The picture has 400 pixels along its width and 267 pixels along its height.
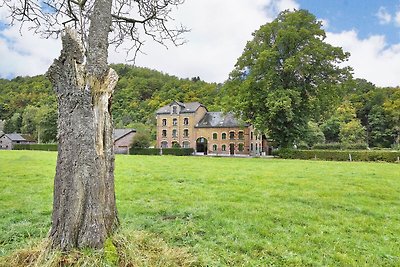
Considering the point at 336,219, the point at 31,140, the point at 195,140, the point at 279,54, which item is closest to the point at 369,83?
the point at 195,140

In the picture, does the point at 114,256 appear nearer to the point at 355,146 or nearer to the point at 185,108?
the point at 185,108

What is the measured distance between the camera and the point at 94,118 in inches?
151

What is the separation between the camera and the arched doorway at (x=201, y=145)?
53656 millimetres

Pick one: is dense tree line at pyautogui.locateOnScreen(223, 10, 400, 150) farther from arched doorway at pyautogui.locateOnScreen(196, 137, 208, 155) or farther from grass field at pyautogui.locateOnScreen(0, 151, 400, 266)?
grass field at pyautogui.locateOnScreen(0, 151, 400, 266)

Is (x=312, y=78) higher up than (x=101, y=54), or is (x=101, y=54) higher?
(x=312, y=78)

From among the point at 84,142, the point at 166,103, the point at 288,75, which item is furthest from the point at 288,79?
the point at 166,103

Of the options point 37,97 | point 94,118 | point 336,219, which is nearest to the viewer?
point 94,118

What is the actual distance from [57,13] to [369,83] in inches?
3180

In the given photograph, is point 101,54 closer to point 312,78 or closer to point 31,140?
point 312,78

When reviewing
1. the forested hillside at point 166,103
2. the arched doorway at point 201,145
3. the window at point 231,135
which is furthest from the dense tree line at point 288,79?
the arched doorway at point 201,145

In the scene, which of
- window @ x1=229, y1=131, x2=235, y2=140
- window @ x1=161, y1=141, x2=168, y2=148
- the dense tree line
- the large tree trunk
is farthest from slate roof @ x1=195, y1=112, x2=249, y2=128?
the large tree trunk

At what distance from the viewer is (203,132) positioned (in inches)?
2099

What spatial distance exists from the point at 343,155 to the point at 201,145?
2706 cm

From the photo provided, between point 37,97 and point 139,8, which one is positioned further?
point 37,97
